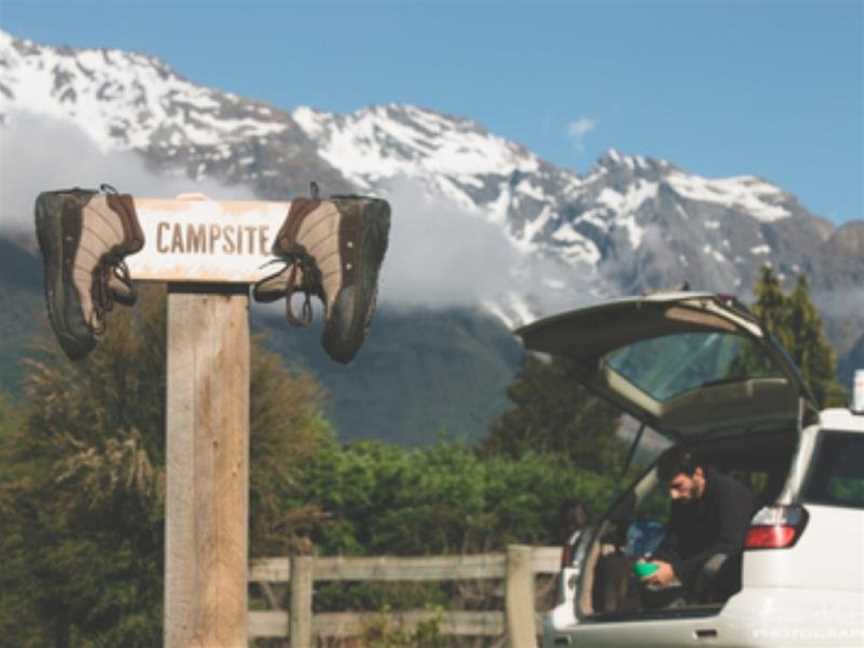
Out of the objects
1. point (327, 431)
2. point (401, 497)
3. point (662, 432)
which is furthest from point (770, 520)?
point (327, 431)

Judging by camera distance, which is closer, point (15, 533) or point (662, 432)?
point (662, 432)

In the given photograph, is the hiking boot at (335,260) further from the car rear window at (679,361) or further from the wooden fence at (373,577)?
the wooden fence at (373,577)

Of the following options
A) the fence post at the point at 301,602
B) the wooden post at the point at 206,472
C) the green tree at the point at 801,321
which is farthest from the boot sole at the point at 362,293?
the green tree at the point at 801,321

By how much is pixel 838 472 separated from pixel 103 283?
3.56m

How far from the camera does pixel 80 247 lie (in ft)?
19.3

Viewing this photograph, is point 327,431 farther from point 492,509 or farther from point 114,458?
point 114,458

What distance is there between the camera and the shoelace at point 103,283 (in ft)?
19.4

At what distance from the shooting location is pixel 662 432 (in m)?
9.23

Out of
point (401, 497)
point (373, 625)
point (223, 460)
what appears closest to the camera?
point (223, 460)

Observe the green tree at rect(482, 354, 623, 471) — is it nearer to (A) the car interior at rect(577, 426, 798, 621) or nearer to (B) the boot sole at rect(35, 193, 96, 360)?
(A) the car interior at rect(577, 426, 798, 621)

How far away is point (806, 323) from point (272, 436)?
4379cm

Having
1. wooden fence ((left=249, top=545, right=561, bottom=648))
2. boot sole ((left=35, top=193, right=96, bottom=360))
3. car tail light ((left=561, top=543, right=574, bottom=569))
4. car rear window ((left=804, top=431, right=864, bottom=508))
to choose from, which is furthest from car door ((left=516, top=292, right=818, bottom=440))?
wooden fence ((left=249, top=545, right=561, bottom=648))

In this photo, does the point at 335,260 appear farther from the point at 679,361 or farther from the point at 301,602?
the point at 301,602

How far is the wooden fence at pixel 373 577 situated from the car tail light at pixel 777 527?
19.9 feet
